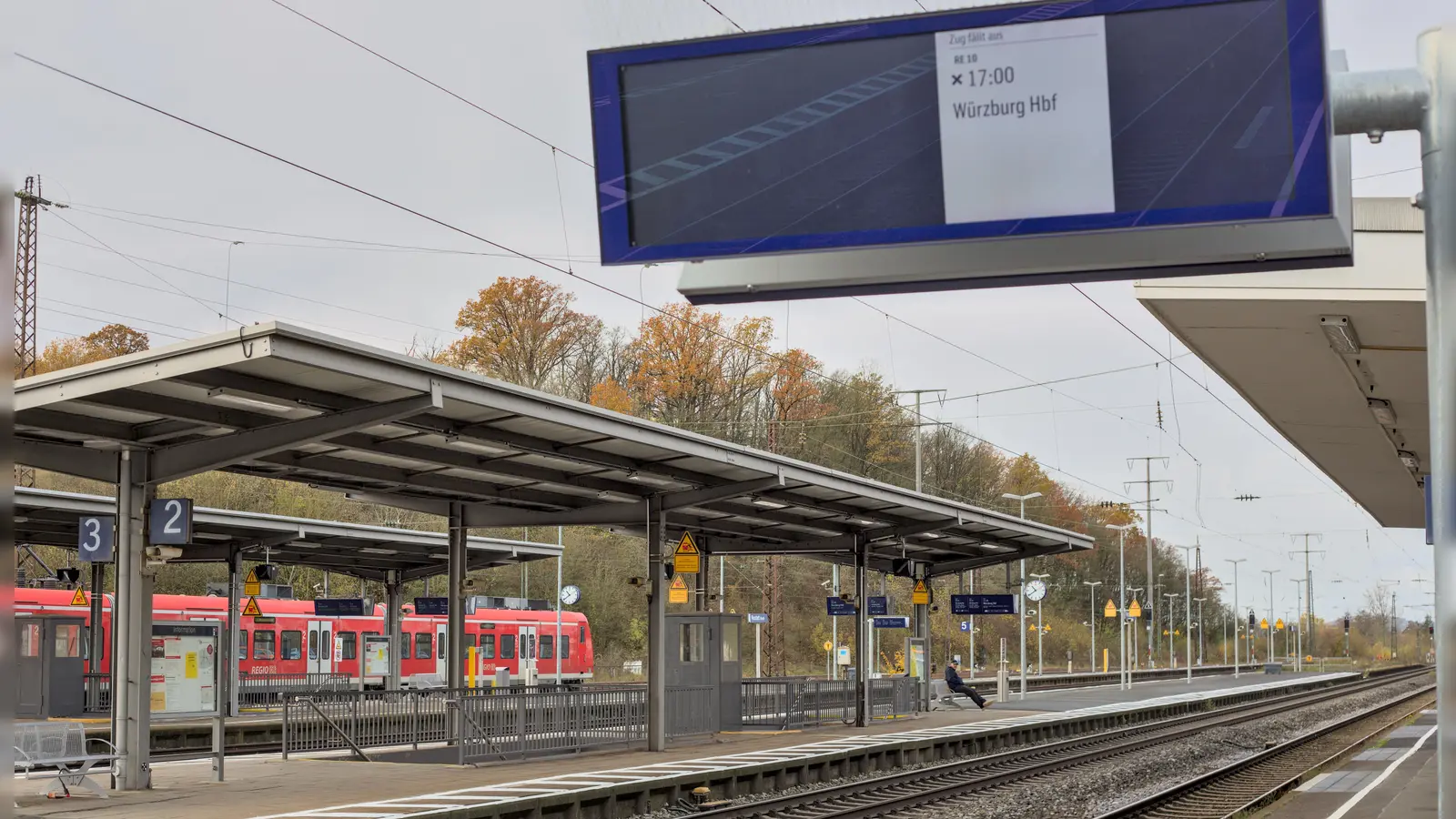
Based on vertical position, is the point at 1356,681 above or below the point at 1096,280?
below

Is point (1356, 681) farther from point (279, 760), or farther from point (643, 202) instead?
point (643, 202)

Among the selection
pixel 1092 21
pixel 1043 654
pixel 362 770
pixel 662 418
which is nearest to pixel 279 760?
pixel 362 770

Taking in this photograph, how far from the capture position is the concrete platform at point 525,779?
15.0 metres

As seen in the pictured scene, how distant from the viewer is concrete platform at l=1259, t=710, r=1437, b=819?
16.3 meters

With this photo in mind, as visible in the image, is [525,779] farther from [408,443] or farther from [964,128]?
[964,128]

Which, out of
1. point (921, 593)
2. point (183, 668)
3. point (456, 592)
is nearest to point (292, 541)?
point (456, 592)

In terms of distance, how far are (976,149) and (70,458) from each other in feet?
46.6

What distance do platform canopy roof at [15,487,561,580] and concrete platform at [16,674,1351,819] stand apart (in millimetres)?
4403

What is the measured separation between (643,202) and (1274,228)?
2.74m

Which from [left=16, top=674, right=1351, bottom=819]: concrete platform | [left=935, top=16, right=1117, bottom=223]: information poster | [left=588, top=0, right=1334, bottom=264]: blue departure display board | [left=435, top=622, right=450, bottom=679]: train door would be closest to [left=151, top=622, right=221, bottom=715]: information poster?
[left=16, top=674, right=1351, bottom=819]: concrete platform

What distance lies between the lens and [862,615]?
30844 millimetres

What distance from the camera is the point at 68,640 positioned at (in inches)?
1200

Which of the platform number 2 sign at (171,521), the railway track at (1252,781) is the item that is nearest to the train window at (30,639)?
the platform number 2 sign at (171,521)

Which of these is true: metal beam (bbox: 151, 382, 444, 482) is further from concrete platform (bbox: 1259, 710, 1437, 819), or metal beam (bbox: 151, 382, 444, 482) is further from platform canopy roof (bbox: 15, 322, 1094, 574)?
concrete platform (bbox: 1259, 710, 1437, 819)
